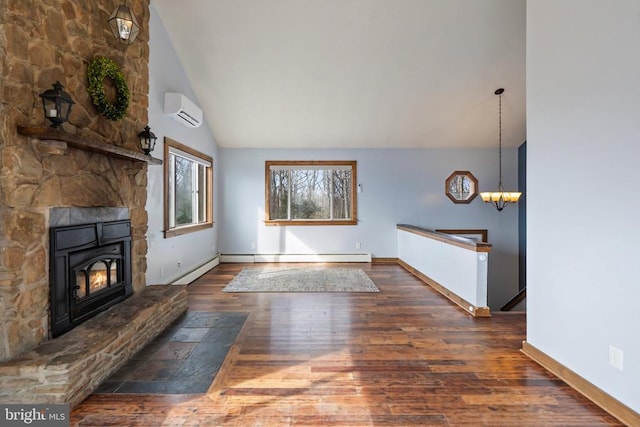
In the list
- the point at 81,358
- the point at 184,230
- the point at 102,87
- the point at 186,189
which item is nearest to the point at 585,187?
the point at 81,358

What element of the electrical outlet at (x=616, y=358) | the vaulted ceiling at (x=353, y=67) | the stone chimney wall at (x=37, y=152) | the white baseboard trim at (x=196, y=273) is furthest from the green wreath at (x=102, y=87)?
the electrical outlet at (x=616, y=358)

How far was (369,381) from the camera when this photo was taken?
81.9 inches

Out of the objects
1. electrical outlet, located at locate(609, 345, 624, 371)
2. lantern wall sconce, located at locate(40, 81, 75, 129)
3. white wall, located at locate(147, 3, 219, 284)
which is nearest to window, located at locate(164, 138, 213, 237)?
white wall, located at locate(147, 3, 219, 284)

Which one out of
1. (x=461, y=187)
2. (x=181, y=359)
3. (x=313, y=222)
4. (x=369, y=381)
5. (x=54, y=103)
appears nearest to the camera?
(x=54, y=103)

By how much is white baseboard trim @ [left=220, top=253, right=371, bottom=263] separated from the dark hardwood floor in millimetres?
2924

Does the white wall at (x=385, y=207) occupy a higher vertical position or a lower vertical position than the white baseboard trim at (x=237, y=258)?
higher

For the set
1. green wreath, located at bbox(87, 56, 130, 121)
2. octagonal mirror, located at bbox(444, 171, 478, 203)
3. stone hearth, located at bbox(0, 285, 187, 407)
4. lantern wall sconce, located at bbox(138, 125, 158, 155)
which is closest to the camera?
stone hearth, located at bbox(0, 285, 187, 407)

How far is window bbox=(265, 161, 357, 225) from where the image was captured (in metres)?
6.36

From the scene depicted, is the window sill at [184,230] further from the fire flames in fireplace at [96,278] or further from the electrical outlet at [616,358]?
the electrical outlet at [616,358]

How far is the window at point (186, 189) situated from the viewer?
410 cm

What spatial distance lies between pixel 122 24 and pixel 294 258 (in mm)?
4700

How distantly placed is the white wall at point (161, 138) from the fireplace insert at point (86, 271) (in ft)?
2.47

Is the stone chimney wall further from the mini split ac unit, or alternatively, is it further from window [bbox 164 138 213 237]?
window [bbox 164 138 213 237]

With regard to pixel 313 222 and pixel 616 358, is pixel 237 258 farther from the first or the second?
pixel 616 358
